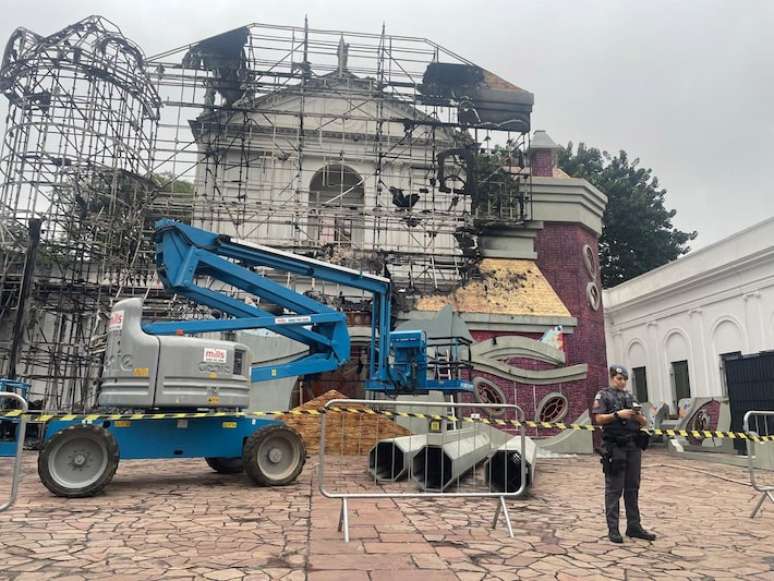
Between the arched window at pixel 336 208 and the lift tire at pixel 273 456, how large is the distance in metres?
10.7

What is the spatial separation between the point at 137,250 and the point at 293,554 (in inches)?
594

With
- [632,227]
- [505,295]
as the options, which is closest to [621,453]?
[505,295]

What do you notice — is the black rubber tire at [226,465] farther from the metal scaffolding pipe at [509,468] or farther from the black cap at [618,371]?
the black cap at [618,371]

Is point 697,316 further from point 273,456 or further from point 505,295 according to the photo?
point 273,456

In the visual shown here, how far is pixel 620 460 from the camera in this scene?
5953mm

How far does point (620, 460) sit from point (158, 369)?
610 centimetres

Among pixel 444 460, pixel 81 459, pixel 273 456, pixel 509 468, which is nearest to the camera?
pixel 81 459

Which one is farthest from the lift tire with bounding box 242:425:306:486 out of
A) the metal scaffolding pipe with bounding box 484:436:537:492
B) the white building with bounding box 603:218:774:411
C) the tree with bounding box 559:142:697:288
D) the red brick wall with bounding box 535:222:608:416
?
the tree with bounding box 559:142:697:288

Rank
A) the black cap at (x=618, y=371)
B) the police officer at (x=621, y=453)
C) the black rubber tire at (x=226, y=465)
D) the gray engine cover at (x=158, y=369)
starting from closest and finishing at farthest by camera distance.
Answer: the police officer at (x=621, y=453), the black cap at (x=618, y=371), the gray engine cover at (x=158, y=369), the black rubber tire at (x=226, y=465)

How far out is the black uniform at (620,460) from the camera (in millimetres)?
5945

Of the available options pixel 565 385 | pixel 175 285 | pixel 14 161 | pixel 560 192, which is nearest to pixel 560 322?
pixel 565 385

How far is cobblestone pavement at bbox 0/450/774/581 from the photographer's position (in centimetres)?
476

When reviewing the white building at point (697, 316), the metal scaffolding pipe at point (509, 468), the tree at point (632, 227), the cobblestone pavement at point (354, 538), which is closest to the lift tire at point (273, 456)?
the cobblestone pavement at point (354, 538)

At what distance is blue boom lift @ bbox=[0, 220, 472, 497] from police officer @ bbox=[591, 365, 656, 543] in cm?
482
